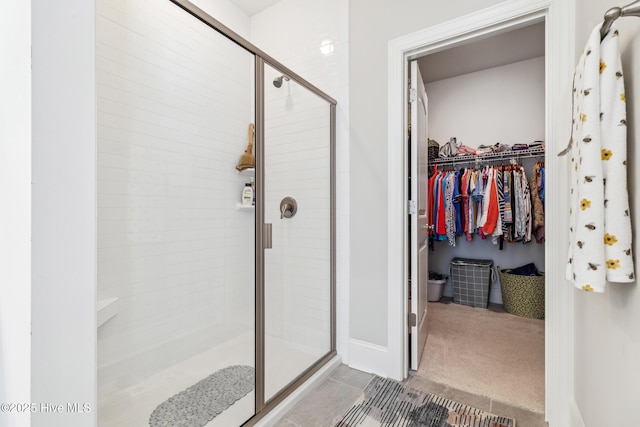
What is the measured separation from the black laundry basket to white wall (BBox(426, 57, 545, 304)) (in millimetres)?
207

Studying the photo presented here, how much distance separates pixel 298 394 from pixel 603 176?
5.43 feet

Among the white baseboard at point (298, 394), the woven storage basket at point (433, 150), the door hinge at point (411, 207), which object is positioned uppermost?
the woven storage basket at point (433, 150)

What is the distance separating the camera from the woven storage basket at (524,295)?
292cm

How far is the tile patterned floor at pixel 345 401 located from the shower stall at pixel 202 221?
13 centimetres

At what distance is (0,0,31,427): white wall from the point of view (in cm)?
49

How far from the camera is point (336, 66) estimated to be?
2104 millimetres

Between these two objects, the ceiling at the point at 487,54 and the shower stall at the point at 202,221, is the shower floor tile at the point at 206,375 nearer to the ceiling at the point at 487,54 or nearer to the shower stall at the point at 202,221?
the shower stall at the point at 202,221

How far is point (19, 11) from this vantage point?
0.49 metres

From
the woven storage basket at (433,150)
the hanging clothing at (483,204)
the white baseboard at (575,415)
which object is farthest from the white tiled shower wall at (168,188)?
the woven storage basket at (433,150)

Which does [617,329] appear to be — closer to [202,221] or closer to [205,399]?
[205,399]

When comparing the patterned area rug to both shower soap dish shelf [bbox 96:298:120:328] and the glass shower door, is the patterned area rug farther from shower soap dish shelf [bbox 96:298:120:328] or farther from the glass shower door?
shower soap dish shelf [bbox 96:298:120:328]

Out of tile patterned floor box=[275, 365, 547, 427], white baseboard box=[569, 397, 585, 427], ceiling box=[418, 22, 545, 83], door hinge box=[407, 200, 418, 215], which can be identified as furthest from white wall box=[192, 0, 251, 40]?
white baseboard box=[569, 397, 585, 427]

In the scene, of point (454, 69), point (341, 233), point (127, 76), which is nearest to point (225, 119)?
point (127, 76)

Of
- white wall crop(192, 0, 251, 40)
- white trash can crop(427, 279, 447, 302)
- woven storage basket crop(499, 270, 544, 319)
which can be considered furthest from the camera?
white trash can crop(427, 279, 447, 302)
